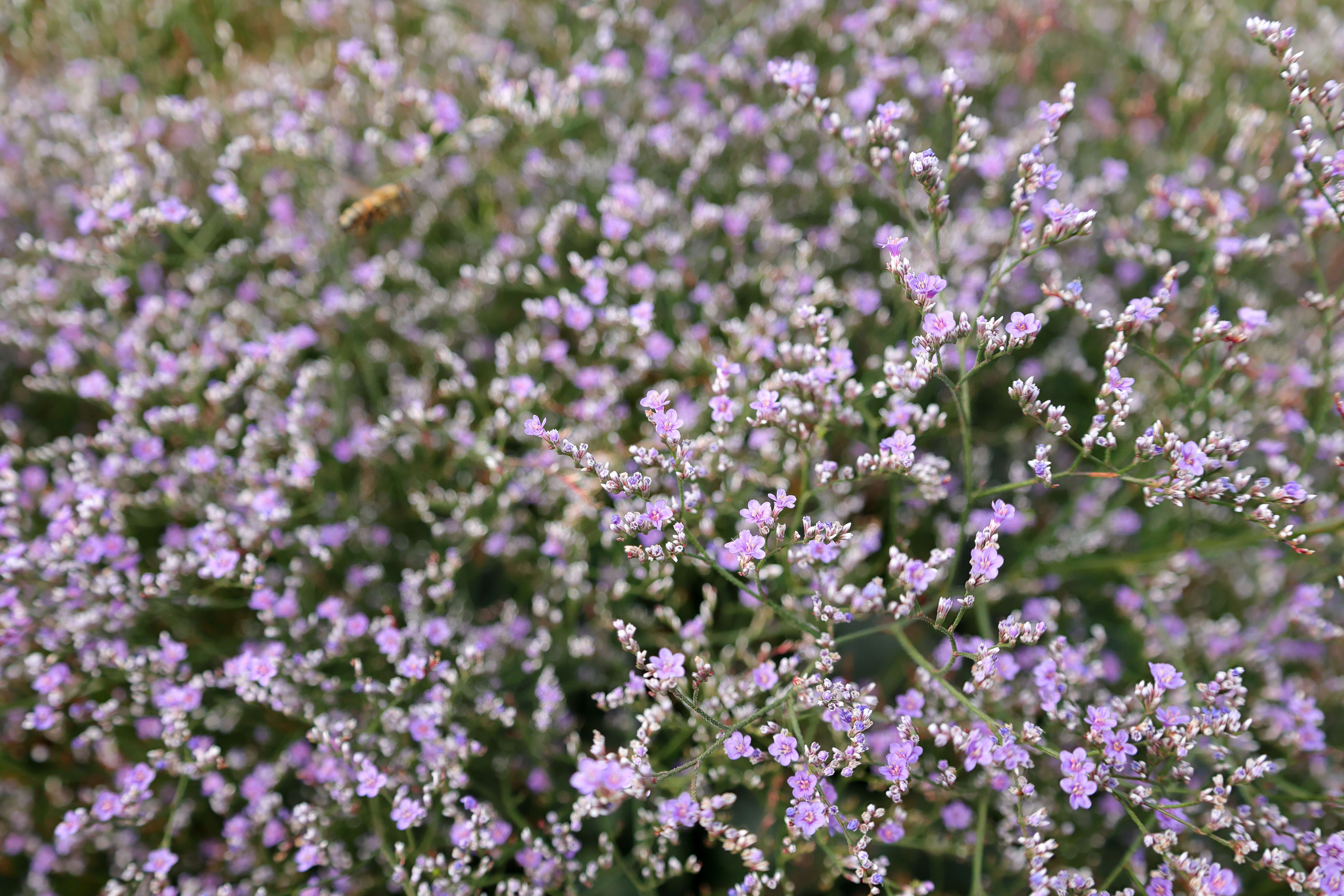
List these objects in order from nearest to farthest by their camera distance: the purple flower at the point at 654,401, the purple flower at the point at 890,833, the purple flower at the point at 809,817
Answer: the purple flower at the point at 809,817 → the purple flower at the point at 654,401 → the purple flower at the point at 890,833

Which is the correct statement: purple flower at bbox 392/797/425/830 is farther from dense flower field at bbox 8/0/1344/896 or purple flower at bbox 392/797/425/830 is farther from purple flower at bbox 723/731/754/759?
purple flower at bbox 723/731/754/759

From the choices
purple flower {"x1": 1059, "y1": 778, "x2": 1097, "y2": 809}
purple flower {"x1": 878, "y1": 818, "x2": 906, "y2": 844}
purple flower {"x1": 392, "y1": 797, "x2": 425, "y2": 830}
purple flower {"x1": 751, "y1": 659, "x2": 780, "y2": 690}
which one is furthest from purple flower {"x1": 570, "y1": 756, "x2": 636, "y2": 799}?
purple flower {"x1": 1059, "y1": 778, "x2": 1097, "y2": 809}

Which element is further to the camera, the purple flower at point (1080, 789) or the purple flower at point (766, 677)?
the purple flower at point (766, 677)

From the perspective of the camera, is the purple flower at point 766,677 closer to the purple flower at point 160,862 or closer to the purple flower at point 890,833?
the purple flower at point 890,833

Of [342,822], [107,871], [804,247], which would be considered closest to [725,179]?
[804,247]

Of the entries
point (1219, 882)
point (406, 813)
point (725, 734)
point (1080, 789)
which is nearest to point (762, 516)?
point (725, 734)

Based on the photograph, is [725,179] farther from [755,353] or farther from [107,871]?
[107,871]

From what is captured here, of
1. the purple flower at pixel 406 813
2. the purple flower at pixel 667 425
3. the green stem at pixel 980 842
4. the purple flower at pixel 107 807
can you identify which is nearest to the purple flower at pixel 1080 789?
the green stem at pixel 980 842
